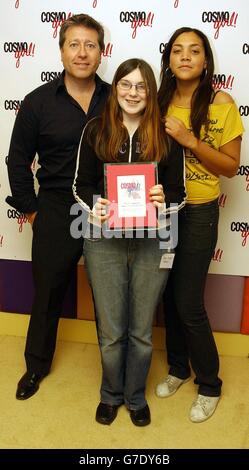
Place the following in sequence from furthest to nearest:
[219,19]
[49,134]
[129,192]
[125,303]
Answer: [219,19]
[49,134]
[125,303]
[129,192]

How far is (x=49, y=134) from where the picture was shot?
198 centimetres

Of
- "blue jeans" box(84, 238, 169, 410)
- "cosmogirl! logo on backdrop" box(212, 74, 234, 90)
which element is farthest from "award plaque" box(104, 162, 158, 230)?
"cosmogirl! logo on backdrop" box(212, 74, 234, 90)

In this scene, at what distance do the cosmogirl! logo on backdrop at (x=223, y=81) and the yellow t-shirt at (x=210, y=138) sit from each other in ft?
1.55

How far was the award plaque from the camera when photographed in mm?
1627

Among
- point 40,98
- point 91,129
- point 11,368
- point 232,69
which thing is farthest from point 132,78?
point 11,368

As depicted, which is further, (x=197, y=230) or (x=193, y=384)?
(x=193, y=384)

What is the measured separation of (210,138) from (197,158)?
0.09 m

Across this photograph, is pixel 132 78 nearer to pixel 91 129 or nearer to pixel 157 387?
pixel 91 129

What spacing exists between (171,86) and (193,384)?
1388mm

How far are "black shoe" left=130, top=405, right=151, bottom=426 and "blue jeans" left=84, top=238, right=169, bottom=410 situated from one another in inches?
0.9

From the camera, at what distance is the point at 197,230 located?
1.90 metres

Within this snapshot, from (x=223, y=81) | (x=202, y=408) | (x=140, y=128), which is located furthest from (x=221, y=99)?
(x=202, y=408)

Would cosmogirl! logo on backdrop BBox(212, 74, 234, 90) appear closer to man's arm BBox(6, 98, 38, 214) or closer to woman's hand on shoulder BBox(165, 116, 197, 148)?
woman's hand on shoulder BBox(165, 116, 197, 148)

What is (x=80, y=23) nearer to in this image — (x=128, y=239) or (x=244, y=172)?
Result: (x=128, y=239)
